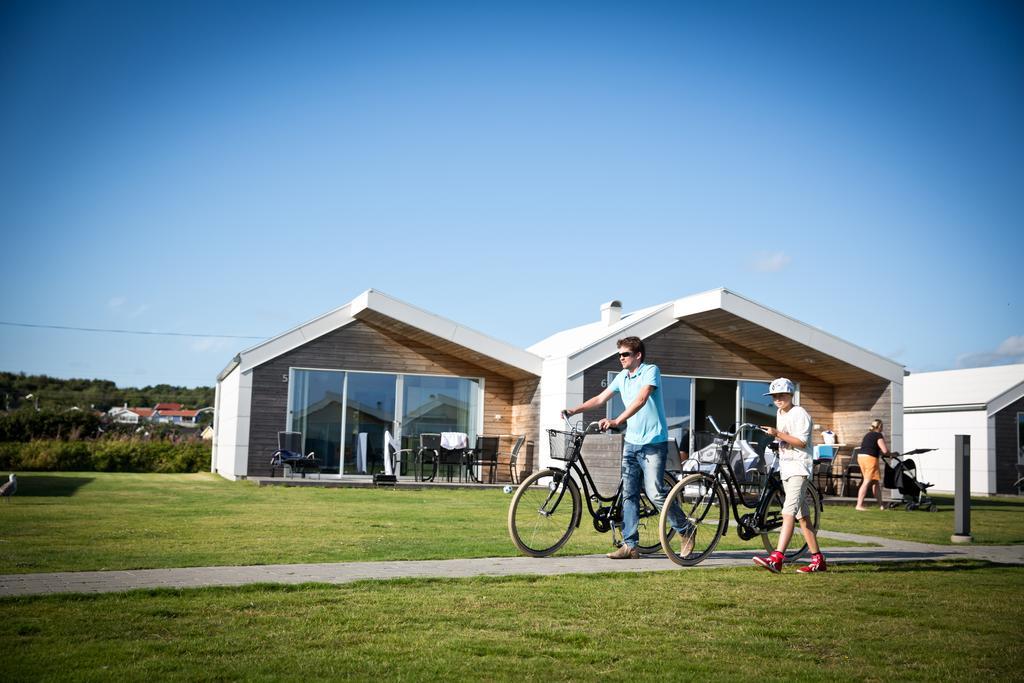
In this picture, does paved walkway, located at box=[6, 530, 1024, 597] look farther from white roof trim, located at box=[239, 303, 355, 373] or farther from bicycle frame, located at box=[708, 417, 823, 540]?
white roof trim, located at box=[239, 303, 355, 373]

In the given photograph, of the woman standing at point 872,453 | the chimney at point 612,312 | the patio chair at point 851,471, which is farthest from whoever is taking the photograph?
the chimney at point 612,312

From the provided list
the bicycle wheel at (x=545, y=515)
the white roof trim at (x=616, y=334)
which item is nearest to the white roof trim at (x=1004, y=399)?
the white roof trim at (x=616, y=334)

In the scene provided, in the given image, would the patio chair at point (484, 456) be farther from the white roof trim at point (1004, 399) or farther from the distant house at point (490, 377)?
the white roof trim at point (1004, 399)

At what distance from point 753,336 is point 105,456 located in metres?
14.6

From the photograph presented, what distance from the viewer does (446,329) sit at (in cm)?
1802

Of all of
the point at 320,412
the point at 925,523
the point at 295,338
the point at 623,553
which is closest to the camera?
the point at 623,553

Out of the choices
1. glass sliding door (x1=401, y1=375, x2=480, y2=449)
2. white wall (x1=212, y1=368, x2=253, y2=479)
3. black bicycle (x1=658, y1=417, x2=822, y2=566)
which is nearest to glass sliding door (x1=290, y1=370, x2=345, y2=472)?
white wall (x1=212, y1=368, x2=253, y2=479)

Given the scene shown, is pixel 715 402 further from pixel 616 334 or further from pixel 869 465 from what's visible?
pixel 869 465

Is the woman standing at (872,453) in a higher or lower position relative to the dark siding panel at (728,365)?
lower

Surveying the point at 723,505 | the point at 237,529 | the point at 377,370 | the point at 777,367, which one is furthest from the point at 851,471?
the point at 237,529

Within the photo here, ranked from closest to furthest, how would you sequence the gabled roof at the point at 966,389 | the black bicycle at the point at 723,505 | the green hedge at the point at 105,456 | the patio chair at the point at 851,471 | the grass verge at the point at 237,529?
the grass verge at the point at 237,529
the black bicycle at the point at 723,505
the patio chair at the point at 851,471
the green hedge at the point at 105,456
the gabled roof at the point at 966,389

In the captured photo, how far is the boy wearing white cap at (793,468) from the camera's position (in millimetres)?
6594

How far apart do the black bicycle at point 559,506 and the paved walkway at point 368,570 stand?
17 cm

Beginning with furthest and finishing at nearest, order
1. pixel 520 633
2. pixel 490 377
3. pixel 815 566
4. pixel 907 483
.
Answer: pixel 490 377 → pixel 907 483 → pixel 815 566 → pixel 520 633
